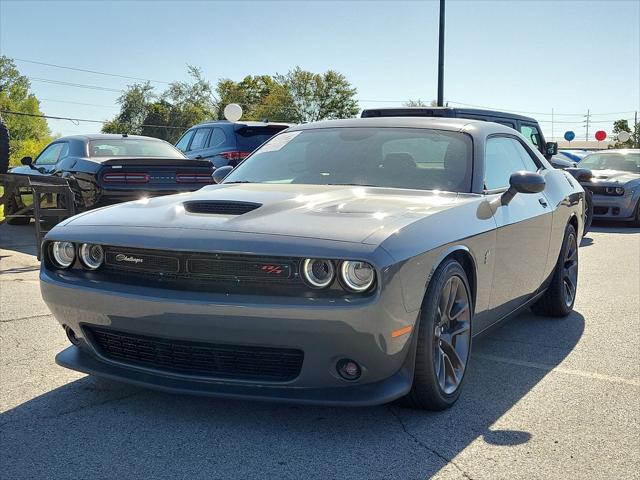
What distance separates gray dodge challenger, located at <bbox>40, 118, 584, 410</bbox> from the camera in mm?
2854

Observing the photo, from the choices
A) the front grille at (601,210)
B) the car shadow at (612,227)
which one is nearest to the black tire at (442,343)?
the car shadow at (612,227)

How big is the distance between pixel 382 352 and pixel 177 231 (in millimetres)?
1002

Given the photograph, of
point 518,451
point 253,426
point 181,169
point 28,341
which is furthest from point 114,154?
point 518,451

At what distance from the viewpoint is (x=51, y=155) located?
10.8 m

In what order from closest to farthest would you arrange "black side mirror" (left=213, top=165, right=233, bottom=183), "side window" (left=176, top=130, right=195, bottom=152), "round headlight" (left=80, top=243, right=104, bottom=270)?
"round headlight" (left=80, top=243, right=104, bottom=270) → "black side mirror" (left=213, top=165, right=233, bottom=183) → "side window" (left=176, top=130, right=195, bottom=152)

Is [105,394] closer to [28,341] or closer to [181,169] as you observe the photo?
[28,341]

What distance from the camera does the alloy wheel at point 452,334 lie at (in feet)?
11.0

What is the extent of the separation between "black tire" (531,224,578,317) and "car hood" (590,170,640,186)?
7.98 m

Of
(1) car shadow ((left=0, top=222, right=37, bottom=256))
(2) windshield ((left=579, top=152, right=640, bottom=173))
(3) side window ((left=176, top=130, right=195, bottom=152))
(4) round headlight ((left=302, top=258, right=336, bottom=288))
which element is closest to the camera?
(4) round headlight ((left=302, top=258, right=336, bottom=288))

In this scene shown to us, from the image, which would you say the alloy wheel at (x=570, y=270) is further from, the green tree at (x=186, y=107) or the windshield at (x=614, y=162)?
the green tree at (x=186, y=107)

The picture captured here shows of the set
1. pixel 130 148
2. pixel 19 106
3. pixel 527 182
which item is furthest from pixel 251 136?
pixel 19 106

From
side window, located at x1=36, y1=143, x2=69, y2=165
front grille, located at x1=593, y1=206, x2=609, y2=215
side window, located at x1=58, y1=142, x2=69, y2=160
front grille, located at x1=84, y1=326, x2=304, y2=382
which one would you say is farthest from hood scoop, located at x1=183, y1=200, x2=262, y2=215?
front grille, located at x1=593, y1=206, x2=609, y2=215

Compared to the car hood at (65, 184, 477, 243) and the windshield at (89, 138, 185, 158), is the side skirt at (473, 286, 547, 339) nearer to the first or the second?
the car hood at (65, 184, 477, 243)

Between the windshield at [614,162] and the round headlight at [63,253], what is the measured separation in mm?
12662
